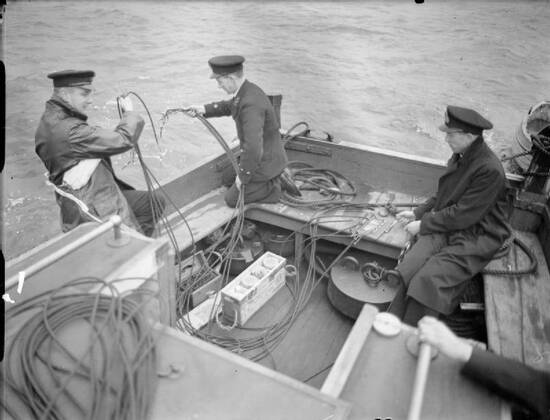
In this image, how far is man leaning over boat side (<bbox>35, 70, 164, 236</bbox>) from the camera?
334cm

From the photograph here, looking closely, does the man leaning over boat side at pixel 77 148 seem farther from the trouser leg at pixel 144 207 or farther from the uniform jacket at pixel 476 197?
the uniform jacket at pixel 476 197

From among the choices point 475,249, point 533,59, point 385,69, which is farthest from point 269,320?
point 533,59

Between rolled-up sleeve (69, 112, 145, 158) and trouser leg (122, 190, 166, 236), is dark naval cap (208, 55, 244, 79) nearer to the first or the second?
rolled-up sleeve (69, 112, 145, 158)

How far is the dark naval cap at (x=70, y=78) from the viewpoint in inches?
129

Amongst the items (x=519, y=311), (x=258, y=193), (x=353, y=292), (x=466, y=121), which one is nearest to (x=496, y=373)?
(x=519, y=311)

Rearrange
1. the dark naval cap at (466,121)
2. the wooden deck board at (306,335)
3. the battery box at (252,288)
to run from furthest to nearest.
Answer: the battery box at (252,288)
the wooden deck board at (306,335)
the dark naval cap at (466,121)

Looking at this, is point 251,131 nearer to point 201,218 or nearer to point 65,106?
point 201,218

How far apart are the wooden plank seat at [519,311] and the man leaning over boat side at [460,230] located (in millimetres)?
207

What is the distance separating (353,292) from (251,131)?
1696 mm

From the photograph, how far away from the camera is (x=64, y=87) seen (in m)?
3.37

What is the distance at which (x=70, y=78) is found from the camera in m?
3.31

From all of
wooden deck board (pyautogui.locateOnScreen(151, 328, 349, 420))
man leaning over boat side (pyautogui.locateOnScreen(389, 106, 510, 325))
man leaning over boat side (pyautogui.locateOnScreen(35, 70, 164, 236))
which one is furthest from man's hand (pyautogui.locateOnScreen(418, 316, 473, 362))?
man leaning over boat side (pyautogui.locateOnScreen(35, 70, 164, 236))

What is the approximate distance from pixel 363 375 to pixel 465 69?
17.1 meters

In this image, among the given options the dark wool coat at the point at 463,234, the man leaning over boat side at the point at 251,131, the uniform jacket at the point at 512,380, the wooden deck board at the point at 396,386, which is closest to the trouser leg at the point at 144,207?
the man leaning over boat side at the point at 251,131
